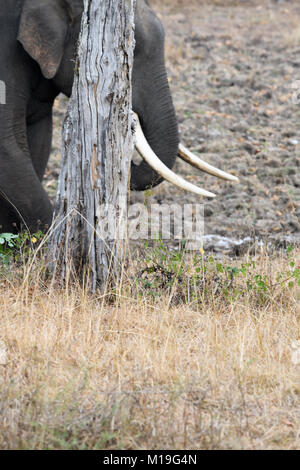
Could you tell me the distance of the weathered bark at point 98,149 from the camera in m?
5.39

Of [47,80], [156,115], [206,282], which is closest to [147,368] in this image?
[206,282]

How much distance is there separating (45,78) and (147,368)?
13.3 ft

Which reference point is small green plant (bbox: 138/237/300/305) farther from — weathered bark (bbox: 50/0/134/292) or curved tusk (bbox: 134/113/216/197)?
curved tusk (bbox: 134/113/216/197)

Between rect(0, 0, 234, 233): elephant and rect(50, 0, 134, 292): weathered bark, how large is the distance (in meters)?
1.36

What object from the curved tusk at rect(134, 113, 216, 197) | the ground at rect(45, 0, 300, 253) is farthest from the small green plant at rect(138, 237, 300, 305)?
the ground at rect(45, 0, 300, 253)

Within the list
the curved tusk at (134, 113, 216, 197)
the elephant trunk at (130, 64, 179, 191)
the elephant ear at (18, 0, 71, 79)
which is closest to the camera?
the curved tusk at (134, 113, 216, 197)

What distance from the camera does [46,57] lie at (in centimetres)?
686

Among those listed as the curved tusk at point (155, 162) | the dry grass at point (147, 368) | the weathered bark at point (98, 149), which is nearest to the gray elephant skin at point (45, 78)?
the curved tusk at point (155, 162)

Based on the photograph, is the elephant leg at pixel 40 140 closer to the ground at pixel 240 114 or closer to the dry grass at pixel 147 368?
the ground at pixel 240 114

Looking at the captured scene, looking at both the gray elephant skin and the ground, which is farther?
the ground

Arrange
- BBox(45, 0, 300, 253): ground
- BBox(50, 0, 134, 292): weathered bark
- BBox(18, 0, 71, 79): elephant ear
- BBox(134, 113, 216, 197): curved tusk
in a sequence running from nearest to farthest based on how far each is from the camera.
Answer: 1. BBox(50, 0, 134, 292): weathered bark
2. BBox(134, 113, 216, 197): curved tusk
3. BBox(18, 0, 71, 79): elephant ear
4. BBox(45, 0, 300, 253): ground

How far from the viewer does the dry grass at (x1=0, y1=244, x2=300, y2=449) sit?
3.49m

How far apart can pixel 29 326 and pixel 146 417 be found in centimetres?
132

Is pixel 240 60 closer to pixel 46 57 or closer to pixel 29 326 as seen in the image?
pixel 46 57
